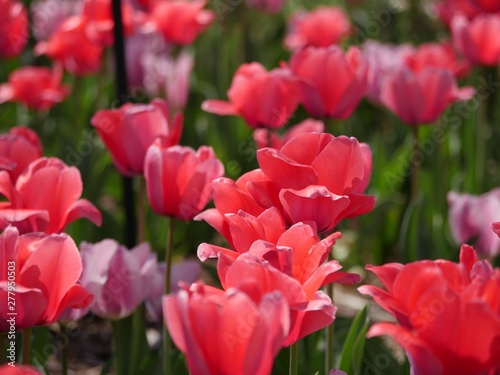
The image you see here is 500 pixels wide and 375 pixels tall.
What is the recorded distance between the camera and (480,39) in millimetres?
2375

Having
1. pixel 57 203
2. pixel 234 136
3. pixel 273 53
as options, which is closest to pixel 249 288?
pixel 57 203

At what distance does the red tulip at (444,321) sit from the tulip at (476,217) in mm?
959

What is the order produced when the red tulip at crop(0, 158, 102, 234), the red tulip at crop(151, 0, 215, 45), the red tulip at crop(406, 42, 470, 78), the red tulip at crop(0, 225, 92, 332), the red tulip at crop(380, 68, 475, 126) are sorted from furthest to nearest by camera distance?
the red tulip at crop(151, 0, 215, 45)
the red tulip at crop(406, 42, 470, 78)
the red tulip at crop(380, 68, 475, 126)
the red tulip at crop(0, 158, 102, 234)
the red tulip at crop(0, 225, 92, 332)

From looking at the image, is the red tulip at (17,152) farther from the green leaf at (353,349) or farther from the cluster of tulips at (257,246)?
the green leaf at (353,349)

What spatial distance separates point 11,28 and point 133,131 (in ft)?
3.42

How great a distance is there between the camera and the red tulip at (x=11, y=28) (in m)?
2.24

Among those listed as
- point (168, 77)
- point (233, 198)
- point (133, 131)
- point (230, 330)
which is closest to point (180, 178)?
point (133, 131)

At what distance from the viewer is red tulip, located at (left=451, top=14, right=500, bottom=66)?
2.35 m

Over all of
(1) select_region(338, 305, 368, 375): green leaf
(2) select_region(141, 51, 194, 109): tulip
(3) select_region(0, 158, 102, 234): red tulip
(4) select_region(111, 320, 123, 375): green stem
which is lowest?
(4) select_region(111, 320, 123, 375): green stem

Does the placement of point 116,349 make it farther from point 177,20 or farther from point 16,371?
point 177,20

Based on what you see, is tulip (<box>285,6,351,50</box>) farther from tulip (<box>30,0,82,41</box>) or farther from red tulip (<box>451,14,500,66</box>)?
tulip (<box>30,0,82,41</box>)

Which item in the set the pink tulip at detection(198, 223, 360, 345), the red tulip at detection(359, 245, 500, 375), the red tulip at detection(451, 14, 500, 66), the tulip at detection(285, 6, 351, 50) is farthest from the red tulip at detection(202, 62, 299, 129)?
the tulip at detection(285, 6, 351, 50)

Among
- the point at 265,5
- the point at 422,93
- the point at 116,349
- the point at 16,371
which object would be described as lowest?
the point at 116,349

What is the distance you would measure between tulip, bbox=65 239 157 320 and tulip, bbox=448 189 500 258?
2.35 ft
